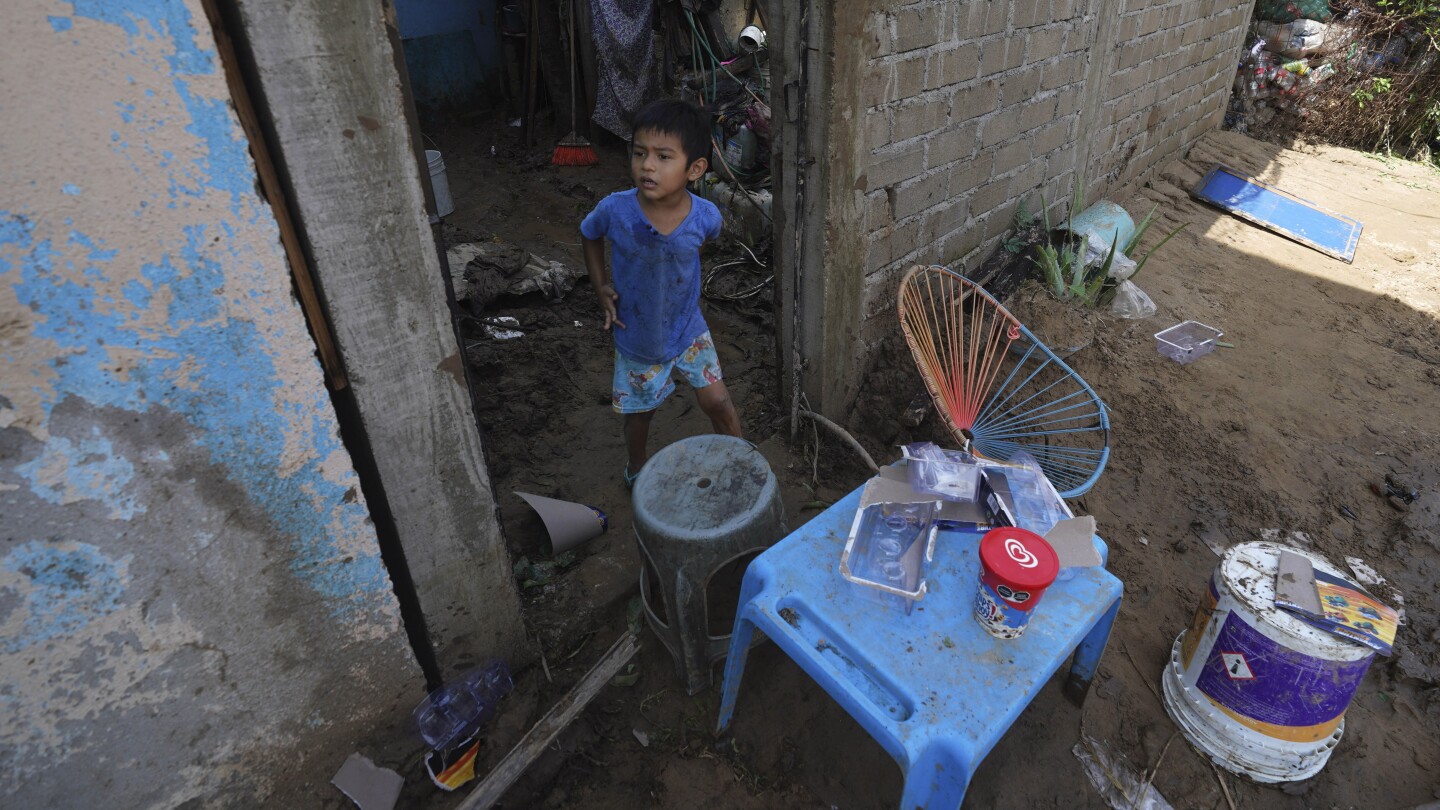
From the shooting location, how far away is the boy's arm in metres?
2.51

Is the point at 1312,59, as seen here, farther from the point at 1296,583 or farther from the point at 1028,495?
the point at 1028,495

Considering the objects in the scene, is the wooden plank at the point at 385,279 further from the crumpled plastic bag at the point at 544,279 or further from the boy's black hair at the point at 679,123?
the crumpled plastic bag at the point at 544,279

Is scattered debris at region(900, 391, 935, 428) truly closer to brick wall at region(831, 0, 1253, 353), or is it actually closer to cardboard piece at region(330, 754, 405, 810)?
brick wall at region(831, 0, 1253, 353)

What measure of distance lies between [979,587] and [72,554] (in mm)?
1816

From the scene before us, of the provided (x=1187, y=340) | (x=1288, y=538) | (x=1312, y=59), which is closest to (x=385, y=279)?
(x=1288, y=538)

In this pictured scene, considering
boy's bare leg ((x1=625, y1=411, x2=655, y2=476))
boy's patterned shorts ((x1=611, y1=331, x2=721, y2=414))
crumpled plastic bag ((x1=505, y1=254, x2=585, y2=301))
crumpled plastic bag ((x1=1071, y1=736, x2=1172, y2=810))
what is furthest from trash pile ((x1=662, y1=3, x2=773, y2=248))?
crumpled plastic bag ((x1=1071, y1=736, x2=1172, y2=810))

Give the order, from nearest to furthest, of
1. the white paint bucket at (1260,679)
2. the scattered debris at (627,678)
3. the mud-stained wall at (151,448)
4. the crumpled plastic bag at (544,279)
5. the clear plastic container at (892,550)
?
the mud-stained wall at (151,448) < the clear plastic container at (892,550) < the white paint bucket at (1260,679) < the scattered debris at (627,678) < the crumpled plastic bag at (544,279)

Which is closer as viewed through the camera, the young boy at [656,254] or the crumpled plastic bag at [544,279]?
the young boy at [656,254]

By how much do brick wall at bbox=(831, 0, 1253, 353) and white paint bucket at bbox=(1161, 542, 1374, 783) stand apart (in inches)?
62.2

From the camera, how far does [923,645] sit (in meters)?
1.55

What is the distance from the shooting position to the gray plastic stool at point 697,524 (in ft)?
6.25

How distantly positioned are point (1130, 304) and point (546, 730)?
3724mm

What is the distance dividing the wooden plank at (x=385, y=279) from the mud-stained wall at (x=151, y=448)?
0.28 ft

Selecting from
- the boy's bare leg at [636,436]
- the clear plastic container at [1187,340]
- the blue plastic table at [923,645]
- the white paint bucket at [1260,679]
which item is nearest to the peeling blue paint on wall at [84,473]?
the blue plastic table at [923,645]
